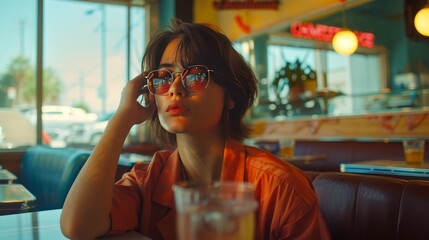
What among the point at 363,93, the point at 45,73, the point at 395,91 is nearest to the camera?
the point at 395,91

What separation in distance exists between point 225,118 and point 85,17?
527 cm

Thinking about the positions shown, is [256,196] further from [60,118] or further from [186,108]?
[60,118]

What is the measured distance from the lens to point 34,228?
1211 millimetres

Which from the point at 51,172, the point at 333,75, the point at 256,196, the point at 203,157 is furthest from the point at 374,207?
the point at 333,75

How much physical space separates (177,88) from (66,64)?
5.17m

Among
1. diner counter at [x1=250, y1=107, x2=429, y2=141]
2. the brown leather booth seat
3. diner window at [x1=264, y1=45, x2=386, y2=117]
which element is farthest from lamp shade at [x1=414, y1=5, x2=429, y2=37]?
the brown leather booth seat

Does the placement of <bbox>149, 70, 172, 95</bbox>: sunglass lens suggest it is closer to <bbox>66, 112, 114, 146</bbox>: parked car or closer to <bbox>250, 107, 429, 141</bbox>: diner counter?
<bbox>250, 107, 429, 141</bbox>: diner counter

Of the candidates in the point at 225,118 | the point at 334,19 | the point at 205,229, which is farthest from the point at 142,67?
the point at 334,19

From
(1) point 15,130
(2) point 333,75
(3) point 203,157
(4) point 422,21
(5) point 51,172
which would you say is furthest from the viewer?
(2) point 333,75

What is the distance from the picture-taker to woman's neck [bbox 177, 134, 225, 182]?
50.3 inches

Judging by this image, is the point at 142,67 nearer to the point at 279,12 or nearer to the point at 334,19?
the point at 334,19

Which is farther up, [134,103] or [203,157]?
[134,103]

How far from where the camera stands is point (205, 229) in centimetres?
51

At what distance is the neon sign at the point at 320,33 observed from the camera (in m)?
5.47
